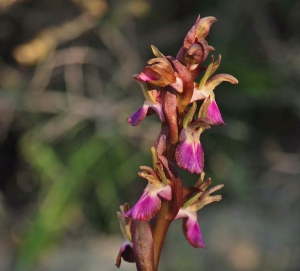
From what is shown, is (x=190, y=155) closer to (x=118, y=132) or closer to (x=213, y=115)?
(x=213, y=115)

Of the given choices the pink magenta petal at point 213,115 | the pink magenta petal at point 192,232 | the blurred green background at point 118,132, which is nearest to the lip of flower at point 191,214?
the pink magenta petal at point 192,232

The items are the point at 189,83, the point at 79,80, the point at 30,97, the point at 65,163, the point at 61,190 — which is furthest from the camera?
the point at 79,80

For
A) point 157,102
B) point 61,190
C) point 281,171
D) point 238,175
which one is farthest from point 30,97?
point 157,102

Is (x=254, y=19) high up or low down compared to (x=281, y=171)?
up

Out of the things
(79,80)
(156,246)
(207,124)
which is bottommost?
(79,80)

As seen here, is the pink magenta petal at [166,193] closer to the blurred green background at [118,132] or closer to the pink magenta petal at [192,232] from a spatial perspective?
the pink magenta petal at [192,232]

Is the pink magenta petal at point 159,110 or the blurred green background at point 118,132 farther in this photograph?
the blurred green background at point 118,132

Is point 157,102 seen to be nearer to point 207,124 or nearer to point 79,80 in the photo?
point 207,124

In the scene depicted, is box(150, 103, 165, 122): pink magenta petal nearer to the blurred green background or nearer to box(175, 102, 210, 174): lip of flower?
box(175, 102, 210, 174): lip of flower
